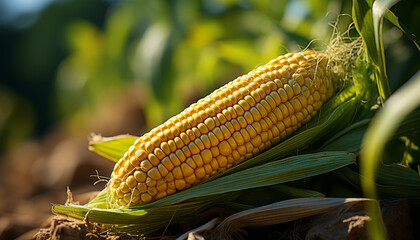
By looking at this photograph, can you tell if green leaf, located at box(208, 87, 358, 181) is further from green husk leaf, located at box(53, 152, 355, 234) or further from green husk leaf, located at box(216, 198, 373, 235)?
green husk leaf, located at box(216, 198, 373, 235)

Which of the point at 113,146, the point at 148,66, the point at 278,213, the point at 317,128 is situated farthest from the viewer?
the point at 148,66

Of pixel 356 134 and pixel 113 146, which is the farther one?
pixel 113 146

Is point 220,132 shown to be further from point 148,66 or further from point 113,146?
point 148,66

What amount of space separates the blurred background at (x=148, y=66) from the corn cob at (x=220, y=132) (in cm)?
39

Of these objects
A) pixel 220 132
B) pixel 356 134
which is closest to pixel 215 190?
pixel 220 132

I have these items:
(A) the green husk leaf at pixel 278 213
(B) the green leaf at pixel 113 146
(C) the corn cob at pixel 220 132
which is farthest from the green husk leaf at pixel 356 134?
(B) the green leaf at pixel 113 146

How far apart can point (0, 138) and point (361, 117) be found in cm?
1429

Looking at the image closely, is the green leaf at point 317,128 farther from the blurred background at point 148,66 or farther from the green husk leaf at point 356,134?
the blurred background at point 148,66

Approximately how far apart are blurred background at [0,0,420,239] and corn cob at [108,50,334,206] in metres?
0.39

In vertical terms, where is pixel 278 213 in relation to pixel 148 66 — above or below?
below

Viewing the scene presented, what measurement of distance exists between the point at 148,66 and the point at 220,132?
11.6 ft

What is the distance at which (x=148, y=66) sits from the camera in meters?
5.12

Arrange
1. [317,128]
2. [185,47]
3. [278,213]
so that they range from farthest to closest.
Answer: [185,47] < [317,128] < [278,213]

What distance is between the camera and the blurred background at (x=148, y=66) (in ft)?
11.1
